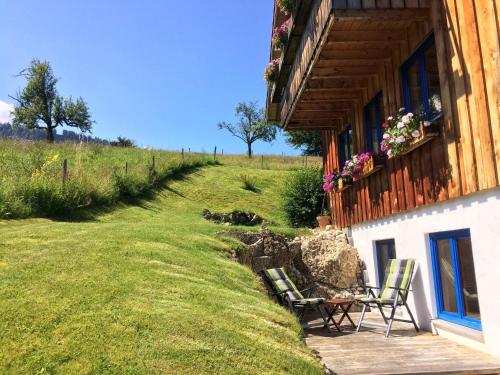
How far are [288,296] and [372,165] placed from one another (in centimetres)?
286

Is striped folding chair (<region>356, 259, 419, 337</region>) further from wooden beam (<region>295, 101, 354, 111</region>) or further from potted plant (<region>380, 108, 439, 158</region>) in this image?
wooden beam (<region>295, 101, 354, 111</region>)

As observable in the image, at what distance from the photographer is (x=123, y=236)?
25.8 ft

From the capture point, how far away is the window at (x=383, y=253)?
8589 mm

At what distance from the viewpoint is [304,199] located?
1695 cm

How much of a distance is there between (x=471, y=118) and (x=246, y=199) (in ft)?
63.8

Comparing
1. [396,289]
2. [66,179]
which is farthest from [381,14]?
[66,179]

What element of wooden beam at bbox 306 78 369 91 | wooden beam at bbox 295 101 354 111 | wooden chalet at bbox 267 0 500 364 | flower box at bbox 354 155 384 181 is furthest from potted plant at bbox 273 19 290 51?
flower box at bbox 354 155 384 181

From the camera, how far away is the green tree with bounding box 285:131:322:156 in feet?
166

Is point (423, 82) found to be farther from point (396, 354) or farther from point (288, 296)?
point (288, 296)

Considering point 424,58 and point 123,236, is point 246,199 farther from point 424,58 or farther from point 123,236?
point 424,58

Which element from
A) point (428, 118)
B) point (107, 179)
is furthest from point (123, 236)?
point (107, 179)

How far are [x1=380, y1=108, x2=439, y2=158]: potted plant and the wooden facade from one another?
163mm

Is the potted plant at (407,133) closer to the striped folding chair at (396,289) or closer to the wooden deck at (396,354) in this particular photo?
the striped folding chair at (396,289)

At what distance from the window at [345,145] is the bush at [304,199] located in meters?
5.01
